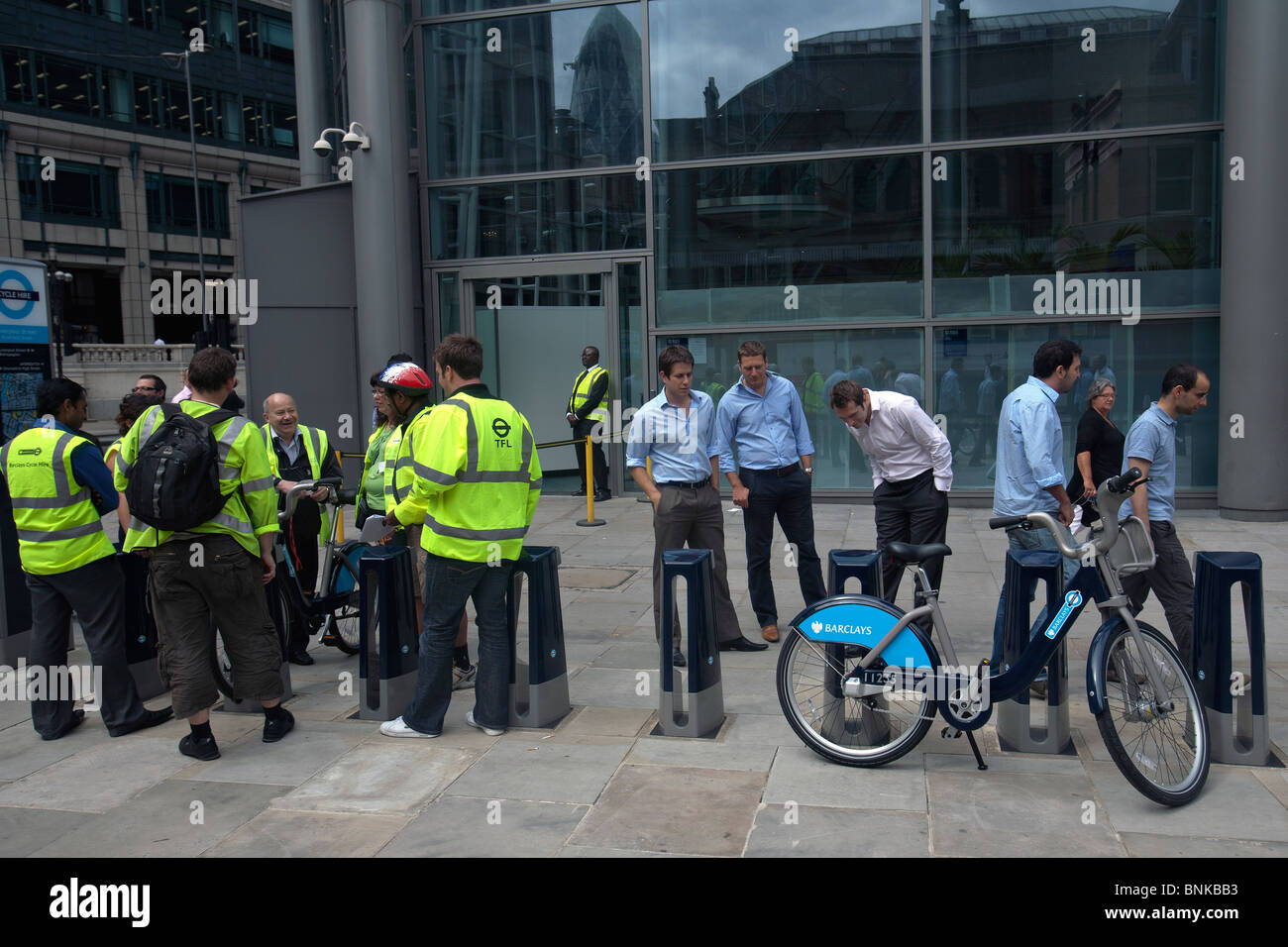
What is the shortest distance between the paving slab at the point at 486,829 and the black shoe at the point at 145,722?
2.12 meters

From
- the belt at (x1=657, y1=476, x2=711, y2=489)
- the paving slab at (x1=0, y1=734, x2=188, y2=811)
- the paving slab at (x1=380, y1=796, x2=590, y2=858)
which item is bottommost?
the paving slab at (x1=0, y1=734, x2=188, y2=811)

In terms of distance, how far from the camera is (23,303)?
23.4 ft

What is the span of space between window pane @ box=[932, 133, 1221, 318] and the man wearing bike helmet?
7.97 metres

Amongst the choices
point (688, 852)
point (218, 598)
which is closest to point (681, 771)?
point (688, 852)

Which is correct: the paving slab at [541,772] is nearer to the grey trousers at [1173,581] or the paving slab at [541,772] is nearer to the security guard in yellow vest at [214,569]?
the security guard in yellow vest at [214,569]

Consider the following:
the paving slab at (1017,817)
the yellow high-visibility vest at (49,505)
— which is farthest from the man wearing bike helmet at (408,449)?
the paving slab at (1017,817)

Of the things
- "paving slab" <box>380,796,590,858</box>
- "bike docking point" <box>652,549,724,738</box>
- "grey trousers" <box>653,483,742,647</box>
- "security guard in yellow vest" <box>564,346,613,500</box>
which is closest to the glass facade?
"security guard in yellow vest" <box>564,346,613,500</box>

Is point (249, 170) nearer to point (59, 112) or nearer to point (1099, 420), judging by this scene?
point (59, 112)

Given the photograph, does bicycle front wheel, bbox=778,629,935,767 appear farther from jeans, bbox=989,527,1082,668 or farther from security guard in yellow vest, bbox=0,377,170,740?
security guard in yellow vest, bbox=0,377,170,740

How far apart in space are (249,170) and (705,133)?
51.5m

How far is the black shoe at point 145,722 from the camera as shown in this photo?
18.5 feet

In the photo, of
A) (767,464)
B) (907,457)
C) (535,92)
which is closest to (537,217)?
(535,92)

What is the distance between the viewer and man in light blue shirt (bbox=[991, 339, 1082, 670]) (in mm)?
5664

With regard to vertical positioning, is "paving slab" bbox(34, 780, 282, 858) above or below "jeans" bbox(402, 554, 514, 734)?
below
